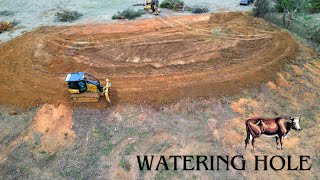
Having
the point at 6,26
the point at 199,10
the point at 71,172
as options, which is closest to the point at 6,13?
the point at 6,26

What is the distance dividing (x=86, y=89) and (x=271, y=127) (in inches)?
413

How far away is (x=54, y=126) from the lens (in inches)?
684

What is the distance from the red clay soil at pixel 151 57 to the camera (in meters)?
19.5

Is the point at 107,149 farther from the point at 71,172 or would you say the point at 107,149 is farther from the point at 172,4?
the point at 172,4

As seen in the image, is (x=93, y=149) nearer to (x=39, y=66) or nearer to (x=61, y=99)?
(x=61, y=99)

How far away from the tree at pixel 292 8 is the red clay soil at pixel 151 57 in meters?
1.87

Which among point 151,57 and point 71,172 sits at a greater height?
point 151,57

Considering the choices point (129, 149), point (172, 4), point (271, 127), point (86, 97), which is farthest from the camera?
point (172, 4)

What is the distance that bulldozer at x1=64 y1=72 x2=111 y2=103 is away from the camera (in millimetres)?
17844

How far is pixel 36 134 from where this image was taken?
55.5 ft

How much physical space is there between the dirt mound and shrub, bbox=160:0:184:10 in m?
16.4

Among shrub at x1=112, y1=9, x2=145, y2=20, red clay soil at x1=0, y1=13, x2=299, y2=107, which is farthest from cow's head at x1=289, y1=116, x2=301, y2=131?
shrub at x1=112, y1=9, x2=145, y2=20

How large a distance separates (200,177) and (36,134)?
9.08 metres

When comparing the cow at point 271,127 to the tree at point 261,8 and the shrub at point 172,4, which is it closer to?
the tree at point 261,8
